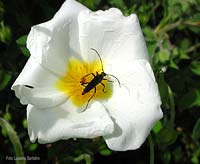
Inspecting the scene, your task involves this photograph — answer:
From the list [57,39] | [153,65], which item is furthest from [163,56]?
[57,39]

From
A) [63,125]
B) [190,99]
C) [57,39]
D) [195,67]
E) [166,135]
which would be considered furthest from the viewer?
[195,67]

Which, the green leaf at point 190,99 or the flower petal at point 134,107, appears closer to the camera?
the flower petal at point 134,107

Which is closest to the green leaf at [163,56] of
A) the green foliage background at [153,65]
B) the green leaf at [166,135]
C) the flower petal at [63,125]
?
the green foliage background at [153,65]

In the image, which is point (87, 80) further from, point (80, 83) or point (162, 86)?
point (162, 86)

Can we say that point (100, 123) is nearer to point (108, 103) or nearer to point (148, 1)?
point (108, 103)

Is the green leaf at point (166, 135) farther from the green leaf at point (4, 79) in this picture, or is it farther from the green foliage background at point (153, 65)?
the green leaf at point (4, 79)

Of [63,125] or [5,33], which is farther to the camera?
[5,33]
